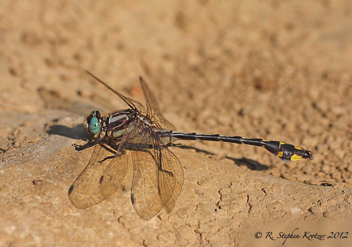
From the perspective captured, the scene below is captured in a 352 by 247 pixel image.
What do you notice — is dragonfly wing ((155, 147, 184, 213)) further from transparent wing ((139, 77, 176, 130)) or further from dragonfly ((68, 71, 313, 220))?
transparent wing ((139, 77, 176, 130))

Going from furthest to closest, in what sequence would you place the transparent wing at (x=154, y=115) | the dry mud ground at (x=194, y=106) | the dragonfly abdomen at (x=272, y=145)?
1. the transparent wing at (x=154, y=115)
2. the dragonfly abdomen at (x=272, y=145)
3. the dry mud ground at (x=194, y=106)

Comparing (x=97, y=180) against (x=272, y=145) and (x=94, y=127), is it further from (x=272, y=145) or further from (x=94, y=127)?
(x=272, y=145)

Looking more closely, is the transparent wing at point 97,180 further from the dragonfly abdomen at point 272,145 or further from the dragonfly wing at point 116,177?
the dragonfly abdomen at point 272,145

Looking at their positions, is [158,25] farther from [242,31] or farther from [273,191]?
[273,191]

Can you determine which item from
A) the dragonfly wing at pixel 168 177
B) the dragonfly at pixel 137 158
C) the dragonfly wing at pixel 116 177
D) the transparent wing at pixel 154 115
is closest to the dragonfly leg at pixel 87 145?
the dragonfly at pixel 137 158

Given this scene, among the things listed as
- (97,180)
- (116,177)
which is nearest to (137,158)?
(116,177)

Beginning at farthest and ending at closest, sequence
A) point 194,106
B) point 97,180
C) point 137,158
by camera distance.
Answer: point 194,106
point 137,158
point 97,180
